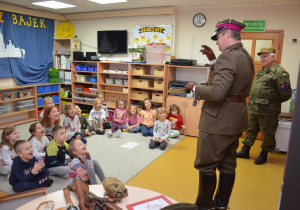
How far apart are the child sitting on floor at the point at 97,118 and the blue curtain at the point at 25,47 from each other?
2.18m

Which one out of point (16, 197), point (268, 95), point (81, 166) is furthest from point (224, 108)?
point (268, 95)

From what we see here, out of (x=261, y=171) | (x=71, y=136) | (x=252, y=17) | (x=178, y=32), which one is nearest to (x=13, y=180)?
(x=71, y=136)

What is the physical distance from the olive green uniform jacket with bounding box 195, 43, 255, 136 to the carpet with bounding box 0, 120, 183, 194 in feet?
5.08

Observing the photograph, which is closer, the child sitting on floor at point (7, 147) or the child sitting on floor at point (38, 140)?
the child sitting on floor at point (7, 147)

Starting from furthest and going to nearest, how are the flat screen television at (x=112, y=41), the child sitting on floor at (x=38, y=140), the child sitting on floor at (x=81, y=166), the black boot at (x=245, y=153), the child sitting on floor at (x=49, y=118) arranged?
the flat screen television at (x=112, y=41), the black boot at (x=245, y=153), the child sitting on floor at (x=49, y=118), the child sitting on floor at (x=38, y=140), the child sitting on floor at (x=81, y=166)

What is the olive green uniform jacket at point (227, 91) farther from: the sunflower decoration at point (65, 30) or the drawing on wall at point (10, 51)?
the sunflower decoration at point (65, 30)

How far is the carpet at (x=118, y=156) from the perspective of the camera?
9.75 feet

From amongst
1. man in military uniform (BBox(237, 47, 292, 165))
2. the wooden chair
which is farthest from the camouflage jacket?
the wooden chair

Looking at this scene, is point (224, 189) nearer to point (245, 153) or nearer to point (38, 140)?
point (245, 153)

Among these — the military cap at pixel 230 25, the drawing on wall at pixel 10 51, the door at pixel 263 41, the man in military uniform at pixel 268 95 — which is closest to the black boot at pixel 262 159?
the man in military uniform at pixel 268 95

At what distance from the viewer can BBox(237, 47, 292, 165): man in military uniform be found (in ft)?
10.8

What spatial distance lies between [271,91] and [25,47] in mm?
5483

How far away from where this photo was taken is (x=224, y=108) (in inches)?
74.4

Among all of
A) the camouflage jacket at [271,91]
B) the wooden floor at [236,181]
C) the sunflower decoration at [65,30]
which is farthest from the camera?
the sunflower decoration at [65,30]
